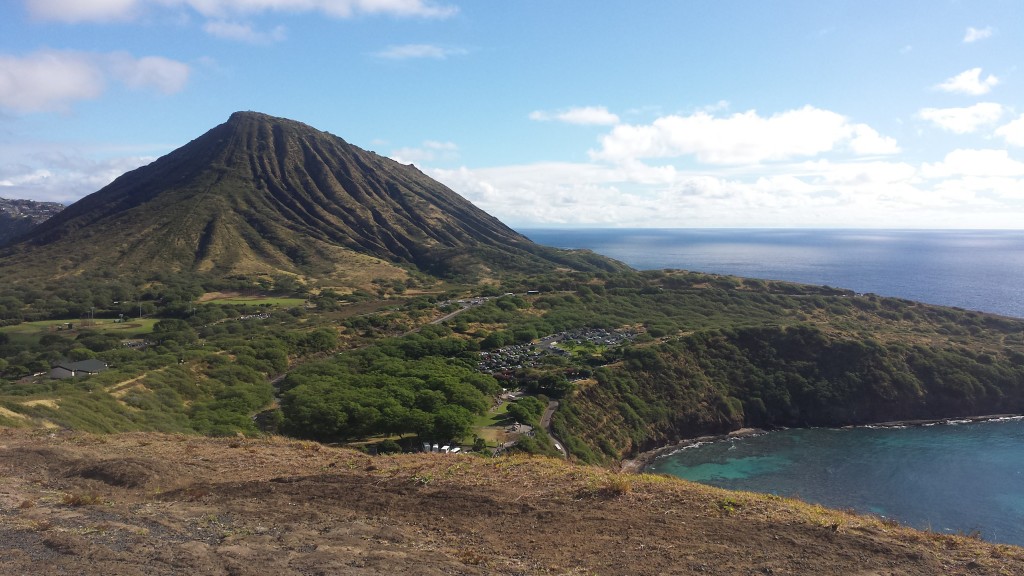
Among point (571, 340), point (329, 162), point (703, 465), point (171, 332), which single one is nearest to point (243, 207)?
point (329, 162)

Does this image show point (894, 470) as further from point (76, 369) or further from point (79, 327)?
point (79, 327)

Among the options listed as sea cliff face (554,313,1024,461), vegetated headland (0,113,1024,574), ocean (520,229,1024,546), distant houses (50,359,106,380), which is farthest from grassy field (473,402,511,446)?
distant houses (50,359,106,380)

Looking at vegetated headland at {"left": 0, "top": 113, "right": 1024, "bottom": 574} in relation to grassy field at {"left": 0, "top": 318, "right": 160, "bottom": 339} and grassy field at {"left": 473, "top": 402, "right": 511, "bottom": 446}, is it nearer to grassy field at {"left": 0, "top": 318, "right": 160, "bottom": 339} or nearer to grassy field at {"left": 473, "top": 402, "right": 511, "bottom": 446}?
grassy field at {"left": 473, "top": 402, "right": 511, "bottom": 446}

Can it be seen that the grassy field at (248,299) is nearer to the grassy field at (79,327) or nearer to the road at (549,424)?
the grassy field at (79,327)

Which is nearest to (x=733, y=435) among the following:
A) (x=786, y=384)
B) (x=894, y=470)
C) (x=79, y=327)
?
(x=786, y=384)

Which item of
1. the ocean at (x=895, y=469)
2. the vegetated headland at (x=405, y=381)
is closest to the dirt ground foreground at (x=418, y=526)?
the vegetated headland at (x=405, y=381)

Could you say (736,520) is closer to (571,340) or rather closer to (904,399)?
(571,340)

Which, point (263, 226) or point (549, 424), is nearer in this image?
point (549, 424)
